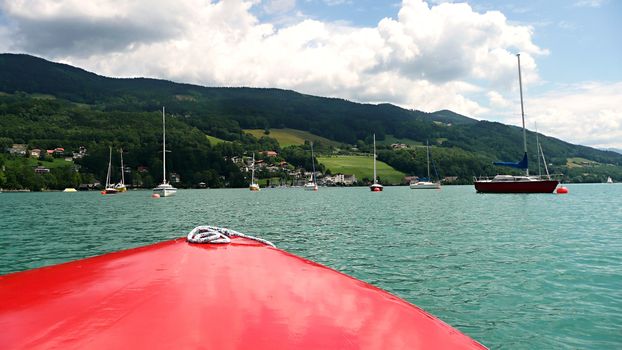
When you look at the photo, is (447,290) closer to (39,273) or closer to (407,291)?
(407,291)

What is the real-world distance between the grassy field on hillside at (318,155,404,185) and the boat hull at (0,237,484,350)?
537ft

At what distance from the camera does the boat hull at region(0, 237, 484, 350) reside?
212cm

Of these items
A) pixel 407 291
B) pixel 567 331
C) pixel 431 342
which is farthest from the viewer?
pixel 407 291

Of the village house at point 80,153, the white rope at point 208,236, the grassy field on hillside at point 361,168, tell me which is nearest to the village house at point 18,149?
the village house at point 80,153

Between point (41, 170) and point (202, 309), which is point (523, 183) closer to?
point (202, 309)

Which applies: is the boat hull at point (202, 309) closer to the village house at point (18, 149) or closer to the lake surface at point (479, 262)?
the lake surface at point (479, 262)

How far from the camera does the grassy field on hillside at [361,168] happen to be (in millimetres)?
168288

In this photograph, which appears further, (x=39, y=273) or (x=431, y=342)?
(x=39, y=273)

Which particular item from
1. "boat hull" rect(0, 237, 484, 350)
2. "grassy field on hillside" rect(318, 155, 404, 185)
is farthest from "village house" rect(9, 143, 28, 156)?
"boat hull" rect(0, 237, 484, 350)

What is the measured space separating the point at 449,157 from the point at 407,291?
602 ft

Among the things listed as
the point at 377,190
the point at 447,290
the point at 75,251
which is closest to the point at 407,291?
the point at 447,290

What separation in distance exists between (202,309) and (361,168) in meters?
175

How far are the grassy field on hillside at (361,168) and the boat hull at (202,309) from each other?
164 metres

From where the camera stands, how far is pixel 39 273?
3.30m
